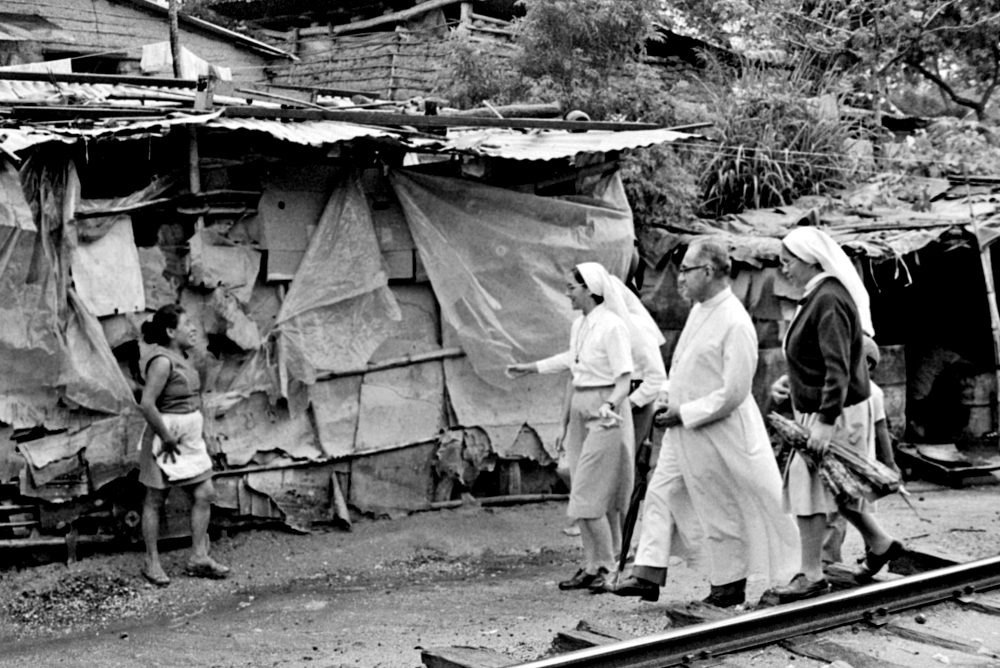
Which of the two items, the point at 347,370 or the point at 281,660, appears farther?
the point at 347,370

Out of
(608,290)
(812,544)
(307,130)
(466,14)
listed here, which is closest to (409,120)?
(307,130)

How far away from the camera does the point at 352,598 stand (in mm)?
7477

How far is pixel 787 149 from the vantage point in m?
13.8

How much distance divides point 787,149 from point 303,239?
22.9ft

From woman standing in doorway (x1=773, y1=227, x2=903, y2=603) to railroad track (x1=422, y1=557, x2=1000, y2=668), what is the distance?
0.82ft

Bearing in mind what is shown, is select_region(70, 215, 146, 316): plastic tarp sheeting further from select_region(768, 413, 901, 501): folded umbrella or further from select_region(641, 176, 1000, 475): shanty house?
select_region(641, 176, 1000, 475): shanty house

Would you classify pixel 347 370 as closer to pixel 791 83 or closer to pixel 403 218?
pixel 403 218

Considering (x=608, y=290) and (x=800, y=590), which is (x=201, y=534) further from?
(x=800, y=590)

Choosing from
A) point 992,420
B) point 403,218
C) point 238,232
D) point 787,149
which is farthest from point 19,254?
point 992,420

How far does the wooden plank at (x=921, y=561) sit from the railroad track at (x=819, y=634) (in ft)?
1.87

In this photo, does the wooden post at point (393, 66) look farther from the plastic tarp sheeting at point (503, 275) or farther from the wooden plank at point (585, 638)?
the wooden plank at point (585, 638)

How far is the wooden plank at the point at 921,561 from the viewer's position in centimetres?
694

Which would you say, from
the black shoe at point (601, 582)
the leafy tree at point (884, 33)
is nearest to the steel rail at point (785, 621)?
the black shoe at point (601, 582)

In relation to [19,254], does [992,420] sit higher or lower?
lower
